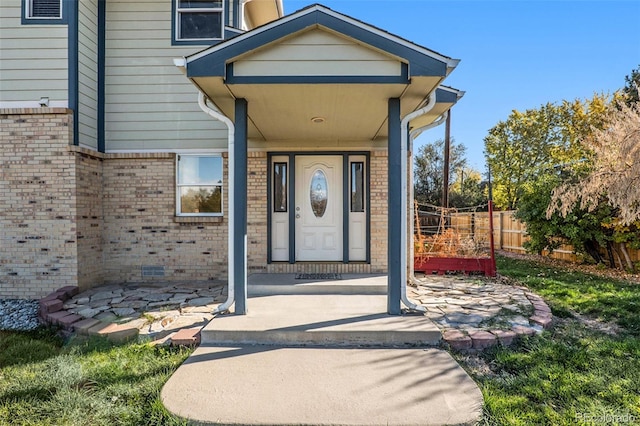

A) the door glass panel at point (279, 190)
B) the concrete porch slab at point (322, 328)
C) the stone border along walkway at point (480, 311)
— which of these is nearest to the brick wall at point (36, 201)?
the door glass panel at point (279, 190)

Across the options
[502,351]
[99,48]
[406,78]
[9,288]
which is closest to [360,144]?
[406,78]

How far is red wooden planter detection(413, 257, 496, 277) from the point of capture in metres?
7.18

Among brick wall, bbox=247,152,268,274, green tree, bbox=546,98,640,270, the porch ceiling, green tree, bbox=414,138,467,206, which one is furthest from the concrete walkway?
green tree, bbox=414,138,467,206

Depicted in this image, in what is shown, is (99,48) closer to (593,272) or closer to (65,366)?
(65,366)

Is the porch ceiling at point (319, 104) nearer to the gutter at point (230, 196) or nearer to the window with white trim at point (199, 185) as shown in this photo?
the gutter at point (230, 196)

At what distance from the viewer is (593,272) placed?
322 inches

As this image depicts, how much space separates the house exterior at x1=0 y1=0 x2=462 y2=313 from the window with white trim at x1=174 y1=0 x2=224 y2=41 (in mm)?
26

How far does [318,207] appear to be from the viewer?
6406 millimetres

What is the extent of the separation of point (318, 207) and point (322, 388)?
13.0 ft

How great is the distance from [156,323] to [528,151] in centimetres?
2258

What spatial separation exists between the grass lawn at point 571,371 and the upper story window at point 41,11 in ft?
25.0

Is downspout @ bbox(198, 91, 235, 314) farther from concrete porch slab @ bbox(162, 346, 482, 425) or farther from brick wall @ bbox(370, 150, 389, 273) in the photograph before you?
brick wall @ bbox(370, 150, 389, 273)

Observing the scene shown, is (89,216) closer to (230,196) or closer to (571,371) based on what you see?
(230,196)

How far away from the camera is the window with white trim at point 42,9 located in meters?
5.63
